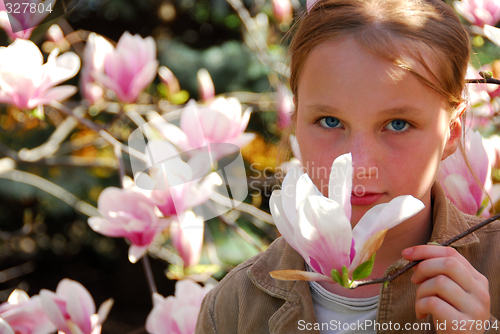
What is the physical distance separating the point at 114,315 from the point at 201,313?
1248 mm

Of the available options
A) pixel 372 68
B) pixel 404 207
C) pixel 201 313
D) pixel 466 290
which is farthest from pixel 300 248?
pixel 201 313

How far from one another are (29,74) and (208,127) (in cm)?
36

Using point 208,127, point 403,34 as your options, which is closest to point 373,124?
point 403,34

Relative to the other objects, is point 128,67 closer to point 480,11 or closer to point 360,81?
point 360,81

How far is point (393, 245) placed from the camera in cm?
72

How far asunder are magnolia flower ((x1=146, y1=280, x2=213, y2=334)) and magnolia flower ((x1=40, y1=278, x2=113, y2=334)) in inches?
3.7

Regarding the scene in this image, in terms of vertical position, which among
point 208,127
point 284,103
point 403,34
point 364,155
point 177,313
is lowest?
point 177,313

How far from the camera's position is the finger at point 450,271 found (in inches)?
19.4

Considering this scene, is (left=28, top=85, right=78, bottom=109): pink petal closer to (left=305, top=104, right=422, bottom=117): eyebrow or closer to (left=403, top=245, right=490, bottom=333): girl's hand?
(left=305, top=104, right=422, bottom=117): eyebrow

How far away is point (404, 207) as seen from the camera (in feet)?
1.33

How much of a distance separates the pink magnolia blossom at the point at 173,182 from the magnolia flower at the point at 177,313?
0.55 feet

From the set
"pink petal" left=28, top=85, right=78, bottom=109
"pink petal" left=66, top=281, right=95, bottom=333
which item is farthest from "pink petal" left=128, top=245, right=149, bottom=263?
"pink petal" left=28, top=85, right=78, bottom=109

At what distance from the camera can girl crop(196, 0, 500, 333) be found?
613 millimetres

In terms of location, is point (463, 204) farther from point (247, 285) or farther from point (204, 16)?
point (204, 16)
